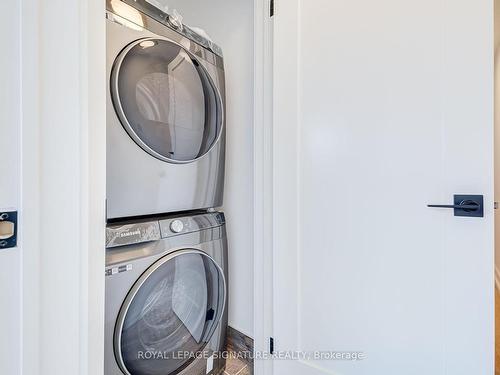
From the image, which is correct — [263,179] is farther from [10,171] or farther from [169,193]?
[10,171]

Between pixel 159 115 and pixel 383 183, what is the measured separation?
0.92 meters

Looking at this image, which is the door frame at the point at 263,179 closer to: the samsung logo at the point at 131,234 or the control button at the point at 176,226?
the control button at the point at 176,226

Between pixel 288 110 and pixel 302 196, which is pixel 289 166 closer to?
pixel 302 196

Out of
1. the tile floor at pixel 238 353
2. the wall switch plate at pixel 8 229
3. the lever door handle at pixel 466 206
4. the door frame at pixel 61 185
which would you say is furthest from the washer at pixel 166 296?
the lever door handle at pixel 466 206

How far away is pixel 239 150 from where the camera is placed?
5.27 feet

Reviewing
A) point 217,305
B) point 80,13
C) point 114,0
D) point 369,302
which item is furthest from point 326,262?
point 114,0

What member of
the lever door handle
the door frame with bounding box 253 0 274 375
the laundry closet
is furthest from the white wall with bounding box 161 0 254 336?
the lever door handle

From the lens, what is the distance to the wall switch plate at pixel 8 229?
1.69ft

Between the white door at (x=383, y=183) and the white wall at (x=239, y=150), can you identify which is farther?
the white wall at (x=239, y=150)

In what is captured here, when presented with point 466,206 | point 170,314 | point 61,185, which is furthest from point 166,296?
point 466,206

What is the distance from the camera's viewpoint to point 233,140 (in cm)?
163

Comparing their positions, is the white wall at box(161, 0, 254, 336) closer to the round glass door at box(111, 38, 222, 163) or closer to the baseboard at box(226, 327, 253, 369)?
the baseboard at box(226, 327, 253, 369)

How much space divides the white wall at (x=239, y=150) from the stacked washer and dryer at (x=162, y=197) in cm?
22

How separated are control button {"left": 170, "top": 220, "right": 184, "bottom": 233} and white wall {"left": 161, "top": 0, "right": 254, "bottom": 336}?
20.3 inches
